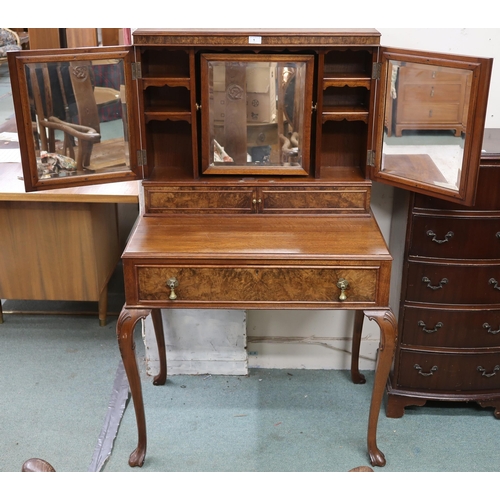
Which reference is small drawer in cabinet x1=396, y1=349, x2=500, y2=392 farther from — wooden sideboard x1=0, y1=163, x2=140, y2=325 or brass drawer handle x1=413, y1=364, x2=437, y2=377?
wooden sideboard x1=0, y1=163, x2=140, y2=325

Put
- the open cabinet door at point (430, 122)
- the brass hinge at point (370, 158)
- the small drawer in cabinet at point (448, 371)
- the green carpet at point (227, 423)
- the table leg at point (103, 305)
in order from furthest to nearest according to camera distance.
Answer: the table leg at point (103, 305)
the small drawer in cabinet at point (448, 371)
the green carpet at point (227, 423)
the brass hinge at point (370, 158)
the open cabinet door at point (430, 122)

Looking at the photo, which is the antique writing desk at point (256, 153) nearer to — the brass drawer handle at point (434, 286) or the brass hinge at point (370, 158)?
the brass hinge at point (370, 158)

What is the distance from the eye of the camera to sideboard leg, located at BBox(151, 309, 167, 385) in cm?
297

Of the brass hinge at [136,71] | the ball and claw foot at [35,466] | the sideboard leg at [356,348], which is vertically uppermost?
the brass hinge at [136,71]

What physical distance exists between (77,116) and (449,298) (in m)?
1.55

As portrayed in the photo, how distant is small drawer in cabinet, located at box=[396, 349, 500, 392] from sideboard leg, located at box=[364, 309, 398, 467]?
1.06 feet

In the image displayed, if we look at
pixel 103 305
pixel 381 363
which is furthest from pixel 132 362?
pixel 103 305

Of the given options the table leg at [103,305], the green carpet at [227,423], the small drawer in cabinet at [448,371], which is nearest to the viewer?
the green carpet at [227,423]

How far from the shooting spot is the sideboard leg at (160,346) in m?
2.97

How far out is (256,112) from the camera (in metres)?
2.54

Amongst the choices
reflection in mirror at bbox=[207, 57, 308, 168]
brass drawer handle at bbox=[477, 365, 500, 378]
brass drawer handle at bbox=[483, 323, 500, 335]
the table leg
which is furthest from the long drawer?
the table leg

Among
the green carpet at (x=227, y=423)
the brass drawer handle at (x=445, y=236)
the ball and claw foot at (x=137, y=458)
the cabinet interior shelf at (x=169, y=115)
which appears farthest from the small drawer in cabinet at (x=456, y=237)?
the ball and claw foot at (x=137, y=458)

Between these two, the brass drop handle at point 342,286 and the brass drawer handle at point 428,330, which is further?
the brass drawer handle at point 428,330

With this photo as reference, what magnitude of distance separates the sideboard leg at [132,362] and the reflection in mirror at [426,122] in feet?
3.48
